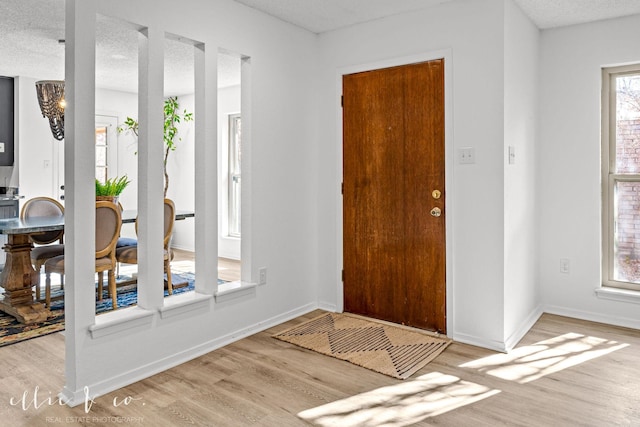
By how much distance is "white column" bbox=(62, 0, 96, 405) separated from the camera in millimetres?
2334

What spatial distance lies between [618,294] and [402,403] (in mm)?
2297

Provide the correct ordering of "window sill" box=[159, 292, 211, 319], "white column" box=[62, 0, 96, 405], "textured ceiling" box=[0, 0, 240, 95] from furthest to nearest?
"textured ceiling" box=[0, 0, 240, 95], "window sill" box=[159, 292, 211, 319], "white column" box=[62, 0, 96, 405]

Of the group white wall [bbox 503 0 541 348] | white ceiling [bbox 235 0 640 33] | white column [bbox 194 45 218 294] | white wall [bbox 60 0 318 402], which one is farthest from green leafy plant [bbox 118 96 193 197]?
white wall [bbox 503 0 541 348]

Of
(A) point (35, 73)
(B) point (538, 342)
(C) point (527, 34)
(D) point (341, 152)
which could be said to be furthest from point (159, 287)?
(A) point (35, 73)

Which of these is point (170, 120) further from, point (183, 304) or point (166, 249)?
point (183, 304)

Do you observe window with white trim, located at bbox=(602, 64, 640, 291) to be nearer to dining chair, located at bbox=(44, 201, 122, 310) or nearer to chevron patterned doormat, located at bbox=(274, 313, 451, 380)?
chevron patterned doormat, located at bbox=(274, 313, 451, 380)

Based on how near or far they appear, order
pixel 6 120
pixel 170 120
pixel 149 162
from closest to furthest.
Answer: pixel 149 162 < pixel 6 120 < pixel 170 120

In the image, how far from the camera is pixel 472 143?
10.3 feet

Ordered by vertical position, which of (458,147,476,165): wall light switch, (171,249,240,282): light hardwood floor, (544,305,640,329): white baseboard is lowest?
(544,305,640,329): white baseboard

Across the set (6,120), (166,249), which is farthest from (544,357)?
(6,120)

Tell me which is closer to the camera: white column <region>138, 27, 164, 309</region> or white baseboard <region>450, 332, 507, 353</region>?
white column <region>138, 27, 164, 309</region>

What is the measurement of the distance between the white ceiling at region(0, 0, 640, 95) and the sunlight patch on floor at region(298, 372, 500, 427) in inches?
93.9

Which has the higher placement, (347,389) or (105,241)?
(105,241)

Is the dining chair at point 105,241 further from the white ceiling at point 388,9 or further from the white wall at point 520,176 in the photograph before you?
the white wall at point 520,176
